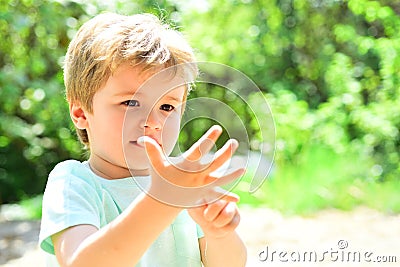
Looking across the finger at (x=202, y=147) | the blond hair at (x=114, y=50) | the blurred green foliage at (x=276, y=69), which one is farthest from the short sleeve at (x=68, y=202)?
the blurred green foliage at (x=276, y=69)

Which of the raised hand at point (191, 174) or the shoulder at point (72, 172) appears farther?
the shoulder at point (72, 172)

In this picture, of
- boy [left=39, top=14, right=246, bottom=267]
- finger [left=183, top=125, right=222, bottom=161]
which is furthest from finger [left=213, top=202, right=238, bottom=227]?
finger [left=183, top=125, right=222, bottom=161]

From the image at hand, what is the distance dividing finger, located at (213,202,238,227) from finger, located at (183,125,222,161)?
0.34ft

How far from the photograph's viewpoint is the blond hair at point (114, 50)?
3.56 ft

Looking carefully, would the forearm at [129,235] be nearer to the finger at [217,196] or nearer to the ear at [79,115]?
the finger at [217,196]

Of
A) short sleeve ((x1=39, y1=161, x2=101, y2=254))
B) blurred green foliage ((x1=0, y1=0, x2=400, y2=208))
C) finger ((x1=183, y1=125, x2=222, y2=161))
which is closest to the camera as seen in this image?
finger ((x1=183, y1=125, x2=222, y2=161))

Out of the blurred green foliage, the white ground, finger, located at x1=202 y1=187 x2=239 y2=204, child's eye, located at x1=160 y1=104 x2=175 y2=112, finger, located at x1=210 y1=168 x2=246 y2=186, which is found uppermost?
child's eye, located at x1=160 y1=104 x2=175 y2=112

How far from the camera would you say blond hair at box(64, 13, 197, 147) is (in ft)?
3.56

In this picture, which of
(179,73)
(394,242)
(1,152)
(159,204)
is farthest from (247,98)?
(1,152)

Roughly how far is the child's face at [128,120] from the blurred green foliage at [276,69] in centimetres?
225

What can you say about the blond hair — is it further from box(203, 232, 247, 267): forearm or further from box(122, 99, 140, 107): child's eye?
box(203, 232, 247, 267): forearm
